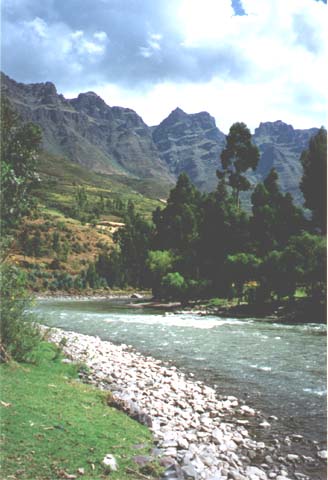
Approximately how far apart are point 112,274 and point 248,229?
5331 centimetres

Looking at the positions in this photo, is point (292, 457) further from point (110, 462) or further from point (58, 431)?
point (58, 431)

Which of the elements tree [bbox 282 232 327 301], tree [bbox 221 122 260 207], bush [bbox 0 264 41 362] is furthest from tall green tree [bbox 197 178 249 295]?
bush [bbox 0 264 41 362]

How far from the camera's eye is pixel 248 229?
198 feet

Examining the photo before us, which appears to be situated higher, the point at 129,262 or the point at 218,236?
the point at 218,236

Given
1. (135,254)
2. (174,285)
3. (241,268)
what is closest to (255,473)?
(241,268)

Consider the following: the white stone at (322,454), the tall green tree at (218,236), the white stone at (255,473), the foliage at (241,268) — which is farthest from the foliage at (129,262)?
the white stone at (255,473)

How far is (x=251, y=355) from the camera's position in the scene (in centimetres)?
2150

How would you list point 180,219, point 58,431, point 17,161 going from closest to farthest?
1. point 58,431
2. point 17,161
3. point 180,219

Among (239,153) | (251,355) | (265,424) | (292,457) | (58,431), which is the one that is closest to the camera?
(58,431)

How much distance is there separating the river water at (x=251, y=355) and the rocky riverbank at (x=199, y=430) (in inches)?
38.4

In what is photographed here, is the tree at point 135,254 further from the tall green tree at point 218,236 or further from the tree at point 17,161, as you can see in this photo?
the tree at point 17,161

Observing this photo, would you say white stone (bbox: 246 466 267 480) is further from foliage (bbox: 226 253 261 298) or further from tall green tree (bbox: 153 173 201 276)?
tall green tree (bbox: 153 173 201 276)

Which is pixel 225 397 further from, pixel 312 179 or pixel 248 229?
pixel 248 229

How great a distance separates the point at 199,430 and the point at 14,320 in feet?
19.7
